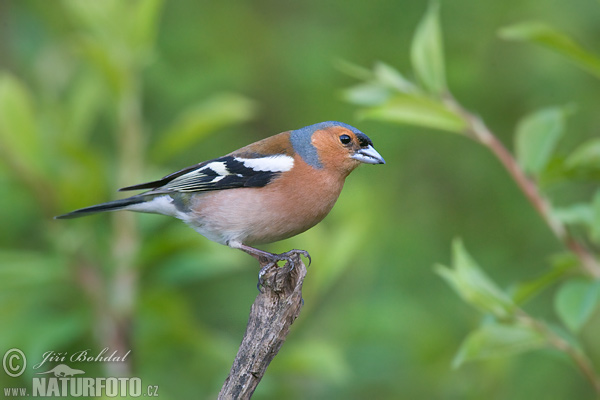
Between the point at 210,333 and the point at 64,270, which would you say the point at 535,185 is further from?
the point at 64,270

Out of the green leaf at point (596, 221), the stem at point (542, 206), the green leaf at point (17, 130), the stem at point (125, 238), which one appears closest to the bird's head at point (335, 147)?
the stem at point (542, 206)

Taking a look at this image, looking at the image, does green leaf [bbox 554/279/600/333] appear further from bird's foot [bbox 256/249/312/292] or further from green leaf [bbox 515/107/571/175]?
bird's foot [bbox 256/249/312/292]

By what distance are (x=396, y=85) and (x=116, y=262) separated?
6.69ft

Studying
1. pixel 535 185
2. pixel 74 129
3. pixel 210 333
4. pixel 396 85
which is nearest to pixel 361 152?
pixel 396 85

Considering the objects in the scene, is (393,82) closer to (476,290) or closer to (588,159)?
(588,159)

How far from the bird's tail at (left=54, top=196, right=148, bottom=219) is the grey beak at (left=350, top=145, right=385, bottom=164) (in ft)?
4.23

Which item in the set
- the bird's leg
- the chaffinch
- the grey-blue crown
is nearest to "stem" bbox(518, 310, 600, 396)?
the bird's leg

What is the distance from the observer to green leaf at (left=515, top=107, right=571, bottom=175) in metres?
Answer: 3.58

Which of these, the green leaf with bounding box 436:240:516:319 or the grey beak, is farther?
the grey beak

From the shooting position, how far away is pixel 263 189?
13.5ft

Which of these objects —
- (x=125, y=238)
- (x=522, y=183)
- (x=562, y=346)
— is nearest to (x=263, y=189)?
(x=125, y=238)

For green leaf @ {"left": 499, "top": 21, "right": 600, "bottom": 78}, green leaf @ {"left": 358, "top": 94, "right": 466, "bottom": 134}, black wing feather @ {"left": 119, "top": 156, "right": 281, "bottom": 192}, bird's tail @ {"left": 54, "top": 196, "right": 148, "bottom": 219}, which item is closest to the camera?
green leaf @ {"left": 499, "top": 21, "right": 600, "bottom": 78}

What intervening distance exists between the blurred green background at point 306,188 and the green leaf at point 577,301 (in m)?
0.33

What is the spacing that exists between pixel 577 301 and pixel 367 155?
4.96ft
